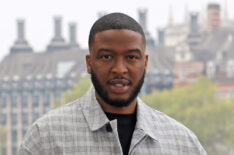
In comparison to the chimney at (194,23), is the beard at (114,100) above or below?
above

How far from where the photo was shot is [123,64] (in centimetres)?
513

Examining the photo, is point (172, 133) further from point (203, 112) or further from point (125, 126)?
point (203, 112)

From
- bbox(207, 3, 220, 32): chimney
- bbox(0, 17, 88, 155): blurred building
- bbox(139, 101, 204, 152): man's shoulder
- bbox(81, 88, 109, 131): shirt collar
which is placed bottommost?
bbox(0, 17, 88, 155): blurred building

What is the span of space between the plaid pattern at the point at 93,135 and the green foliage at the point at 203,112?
95000 mm

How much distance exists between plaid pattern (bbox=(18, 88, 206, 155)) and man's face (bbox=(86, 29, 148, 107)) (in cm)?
10

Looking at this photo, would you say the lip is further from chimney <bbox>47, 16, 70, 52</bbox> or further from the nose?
chimney <bbox>47, 16, 70, 52</bbox>

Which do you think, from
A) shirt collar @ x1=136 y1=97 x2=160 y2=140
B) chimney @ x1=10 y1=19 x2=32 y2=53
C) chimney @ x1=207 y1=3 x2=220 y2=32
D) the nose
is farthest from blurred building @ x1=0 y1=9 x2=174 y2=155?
the nose

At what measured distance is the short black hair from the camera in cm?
517

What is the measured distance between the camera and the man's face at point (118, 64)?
202 inches

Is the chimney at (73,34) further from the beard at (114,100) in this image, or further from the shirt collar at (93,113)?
the beard at (114,100)

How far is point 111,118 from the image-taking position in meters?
5.25

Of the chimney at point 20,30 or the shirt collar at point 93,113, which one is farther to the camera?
the chimney at point 20,30

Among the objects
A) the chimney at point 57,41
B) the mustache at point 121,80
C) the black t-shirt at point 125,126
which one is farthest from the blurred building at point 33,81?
the mustache at point 121,80

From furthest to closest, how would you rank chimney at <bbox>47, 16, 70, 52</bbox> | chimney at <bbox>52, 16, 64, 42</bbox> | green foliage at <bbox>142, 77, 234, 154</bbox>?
chimney at <bbox>47, 16, 70, 52</bbox>, chimney at <bbox>52, 16, 64, 42</bbox>, green foliage at <bbox>142, 77, 234, 154</bbox>
